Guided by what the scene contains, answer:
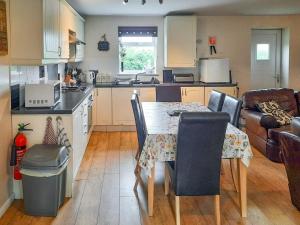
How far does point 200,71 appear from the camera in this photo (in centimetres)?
753

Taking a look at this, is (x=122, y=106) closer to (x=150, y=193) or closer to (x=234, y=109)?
(x=234, y=109)

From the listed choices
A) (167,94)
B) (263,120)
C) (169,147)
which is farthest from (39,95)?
(263,120)

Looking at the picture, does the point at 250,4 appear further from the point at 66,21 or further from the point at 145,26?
the point at 66,21

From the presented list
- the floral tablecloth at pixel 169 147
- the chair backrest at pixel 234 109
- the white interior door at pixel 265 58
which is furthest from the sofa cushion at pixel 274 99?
the floral tablecloth at pixel 169 147

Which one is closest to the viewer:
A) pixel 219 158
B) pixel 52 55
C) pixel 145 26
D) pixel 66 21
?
pixel 219 158

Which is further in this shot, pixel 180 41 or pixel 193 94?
pixel 180 41

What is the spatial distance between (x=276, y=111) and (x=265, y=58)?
2822 mm

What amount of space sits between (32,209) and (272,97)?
3949 mm

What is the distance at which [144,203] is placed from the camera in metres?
3.60

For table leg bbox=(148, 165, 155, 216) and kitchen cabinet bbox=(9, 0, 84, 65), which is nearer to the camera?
table leg bbox=(148, 165, 155, 216)

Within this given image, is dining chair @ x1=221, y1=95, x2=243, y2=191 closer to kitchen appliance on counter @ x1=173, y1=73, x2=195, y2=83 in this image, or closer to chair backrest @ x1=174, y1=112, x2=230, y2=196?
chair backrest @ x1=174, y1=112, x2=230, y2=196

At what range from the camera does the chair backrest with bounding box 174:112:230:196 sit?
2854 mm

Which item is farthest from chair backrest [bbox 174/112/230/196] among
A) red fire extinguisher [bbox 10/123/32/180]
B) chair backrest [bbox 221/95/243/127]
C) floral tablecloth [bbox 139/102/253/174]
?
red fire extinguisher [bbox 10/123/32/180]

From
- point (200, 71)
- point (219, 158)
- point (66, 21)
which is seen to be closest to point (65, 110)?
point (219, 158)
